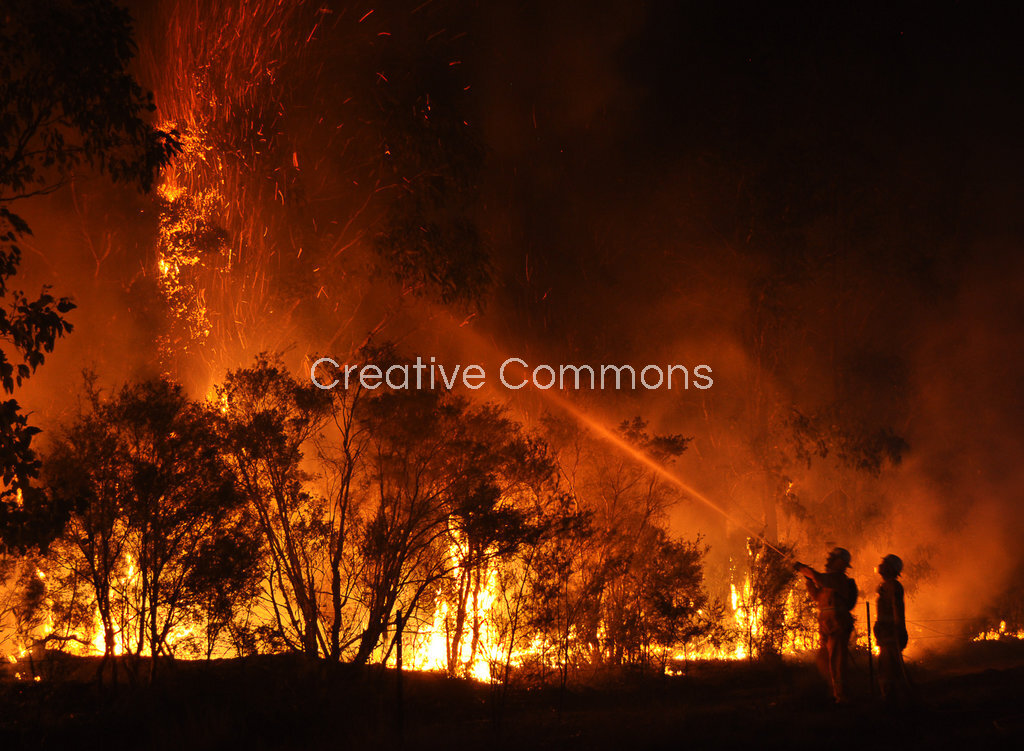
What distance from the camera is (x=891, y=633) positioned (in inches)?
363

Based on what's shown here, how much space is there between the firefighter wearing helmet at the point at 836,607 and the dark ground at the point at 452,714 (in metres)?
0.42

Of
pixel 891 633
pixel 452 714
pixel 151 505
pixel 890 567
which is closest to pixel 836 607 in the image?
pixel 891 633

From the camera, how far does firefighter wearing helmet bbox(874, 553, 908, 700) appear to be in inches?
354

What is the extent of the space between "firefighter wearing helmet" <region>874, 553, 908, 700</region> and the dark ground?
0.24 meters

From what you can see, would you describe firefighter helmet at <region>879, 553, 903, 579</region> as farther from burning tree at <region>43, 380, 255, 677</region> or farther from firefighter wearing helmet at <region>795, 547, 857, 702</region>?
burning tree at <region>43, 380, 255, 677</region>

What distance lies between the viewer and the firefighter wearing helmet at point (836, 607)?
31.0 feet

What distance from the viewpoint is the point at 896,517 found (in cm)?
2689

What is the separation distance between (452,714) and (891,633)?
16.8 feet

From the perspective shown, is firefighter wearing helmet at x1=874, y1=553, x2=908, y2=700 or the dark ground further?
firefighter wearing helmet at x1=874, y1=553, x2=908, y2=700

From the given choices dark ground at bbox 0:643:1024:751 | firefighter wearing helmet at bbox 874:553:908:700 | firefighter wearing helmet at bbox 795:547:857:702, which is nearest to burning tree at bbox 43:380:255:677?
dark ground at bbox 0:643:1024:751

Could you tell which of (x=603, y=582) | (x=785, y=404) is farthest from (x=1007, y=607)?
(x=603, y=582)

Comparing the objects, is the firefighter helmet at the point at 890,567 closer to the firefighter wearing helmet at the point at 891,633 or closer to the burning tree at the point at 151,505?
the firefighter wearing helmet at the point at 891,633

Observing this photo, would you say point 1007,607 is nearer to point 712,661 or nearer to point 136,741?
point 712,661

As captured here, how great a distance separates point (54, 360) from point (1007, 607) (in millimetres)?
25960
